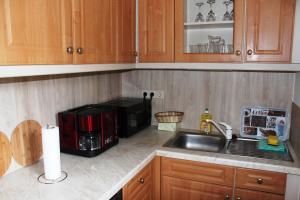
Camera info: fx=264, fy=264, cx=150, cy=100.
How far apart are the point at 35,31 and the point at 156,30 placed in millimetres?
1035

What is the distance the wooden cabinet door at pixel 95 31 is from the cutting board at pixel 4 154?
0.56 meters

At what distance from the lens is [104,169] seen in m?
1.48

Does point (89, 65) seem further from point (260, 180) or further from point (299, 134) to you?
point (299, 134)

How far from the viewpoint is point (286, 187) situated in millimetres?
1568

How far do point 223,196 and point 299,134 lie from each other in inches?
24.6

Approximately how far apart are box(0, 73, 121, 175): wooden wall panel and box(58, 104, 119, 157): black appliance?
0.11 meters

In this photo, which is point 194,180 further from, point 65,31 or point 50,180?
point 65,31

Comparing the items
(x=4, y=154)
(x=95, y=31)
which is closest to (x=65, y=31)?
(x=95, y=31)

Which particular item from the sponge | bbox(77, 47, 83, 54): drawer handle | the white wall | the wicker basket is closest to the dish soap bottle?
the wicker basket

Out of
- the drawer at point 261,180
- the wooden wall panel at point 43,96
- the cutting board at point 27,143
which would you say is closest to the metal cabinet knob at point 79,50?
the wooden wall panel at point 43,96

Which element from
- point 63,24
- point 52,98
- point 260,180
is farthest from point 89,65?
point 260,180

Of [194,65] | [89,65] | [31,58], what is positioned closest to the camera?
[31,58]

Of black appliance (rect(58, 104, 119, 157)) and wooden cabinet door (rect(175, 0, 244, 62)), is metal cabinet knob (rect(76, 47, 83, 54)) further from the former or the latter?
wooden cabinet door (rect(175, 0, 244, 62))

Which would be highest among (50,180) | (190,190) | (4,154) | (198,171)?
(4,154)
